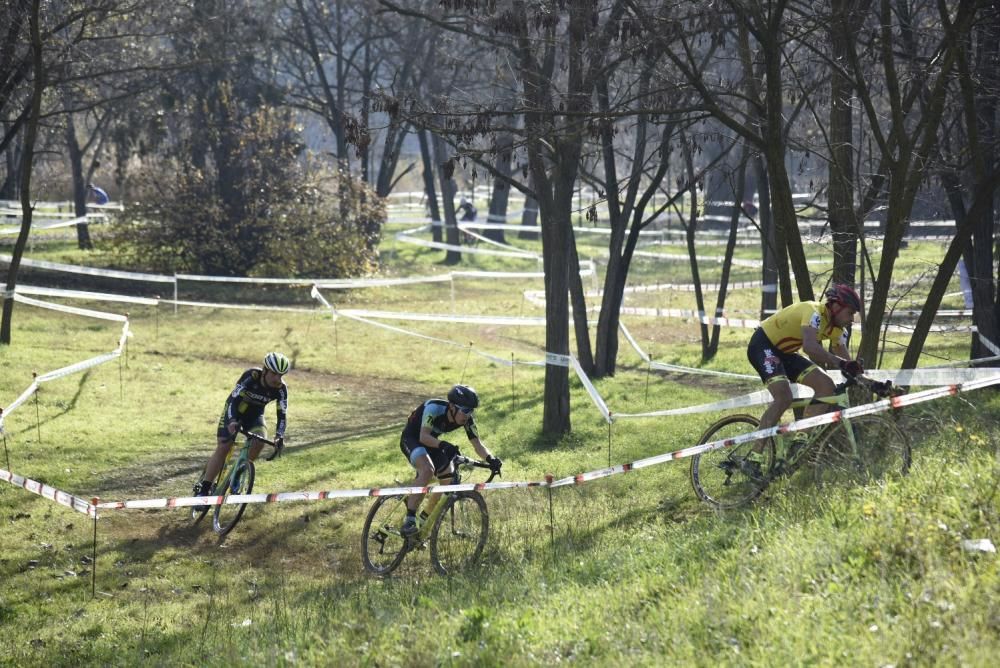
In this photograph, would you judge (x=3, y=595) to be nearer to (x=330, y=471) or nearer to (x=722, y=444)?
(x=330, y=471)

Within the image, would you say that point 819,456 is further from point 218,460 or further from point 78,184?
point 78,184

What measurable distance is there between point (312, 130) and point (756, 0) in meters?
101

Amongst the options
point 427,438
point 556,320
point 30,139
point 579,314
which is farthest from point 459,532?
point 30,139

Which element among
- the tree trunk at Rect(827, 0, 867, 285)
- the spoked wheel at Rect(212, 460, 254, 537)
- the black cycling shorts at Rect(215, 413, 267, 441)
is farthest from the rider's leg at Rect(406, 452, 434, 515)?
the tree trunk at Rect(827, 0, 867, 285)

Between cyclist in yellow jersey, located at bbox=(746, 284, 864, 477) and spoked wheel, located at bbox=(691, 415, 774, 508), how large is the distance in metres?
0.09

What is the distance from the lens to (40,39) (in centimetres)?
1739

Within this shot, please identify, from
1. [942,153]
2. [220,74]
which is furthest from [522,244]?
[942,153]

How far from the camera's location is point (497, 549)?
895 centimetres

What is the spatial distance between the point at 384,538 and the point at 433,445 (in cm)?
93

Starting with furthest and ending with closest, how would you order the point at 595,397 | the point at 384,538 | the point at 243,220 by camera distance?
the point at 243,220 → the point at 595,397 → the point at 384,538

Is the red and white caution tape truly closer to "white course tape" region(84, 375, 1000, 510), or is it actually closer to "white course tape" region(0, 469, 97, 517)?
"white course tape" region(84, 375, 1000, 510)

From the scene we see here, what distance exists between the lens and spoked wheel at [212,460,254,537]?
33.9 feet

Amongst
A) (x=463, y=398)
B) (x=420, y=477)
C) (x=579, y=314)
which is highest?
(x=463, y=398)

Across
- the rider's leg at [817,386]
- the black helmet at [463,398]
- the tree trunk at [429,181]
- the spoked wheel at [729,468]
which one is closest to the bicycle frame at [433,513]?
the black helmet at [463,398]
